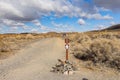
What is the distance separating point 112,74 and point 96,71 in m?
1.04

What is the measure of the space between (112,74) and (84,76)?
1522mm

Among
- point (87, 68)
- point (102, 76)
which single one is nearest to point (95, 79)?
point (102, 76)

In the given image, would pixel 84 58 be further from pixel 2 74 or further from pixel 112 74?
pixel 2 74

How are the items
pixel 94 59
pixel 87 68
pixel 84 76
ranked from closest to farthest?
1. pixel 84 76
2. pixel 87 68
3. pixel 94 59

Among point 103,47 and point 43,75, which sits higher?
point 103,47

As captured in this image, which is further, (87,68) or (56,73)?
(87,68)

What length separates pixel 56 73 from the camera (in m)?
12.4

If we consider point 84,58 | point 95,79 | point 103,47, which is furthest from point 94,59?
point 95,79

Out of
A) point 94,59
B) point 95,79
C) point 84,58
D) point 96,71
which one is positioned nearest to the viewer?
point 95,79

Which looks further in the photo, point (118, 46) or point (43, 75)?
point (118, 46)

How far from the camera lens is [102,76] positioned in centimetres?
1165

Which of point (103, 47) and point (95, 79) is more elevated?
point (103, 47)

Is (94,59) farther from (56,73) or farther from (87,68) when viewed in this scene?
(56,73)

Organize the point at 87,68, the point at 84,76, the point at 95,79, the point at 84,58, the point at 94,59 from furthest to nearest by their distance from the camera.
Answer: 1. the point at 84,58
2. the point at 94,59
3. the point at 87,68
4. the point at 84,76
5. the point at 95,79
